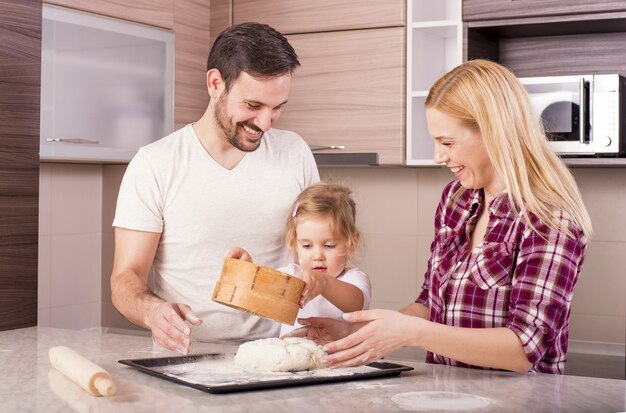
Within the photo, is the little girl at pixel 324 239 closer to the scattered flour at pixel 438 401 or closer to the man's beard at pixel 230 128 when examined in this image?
the man's beard at pixel 230 128

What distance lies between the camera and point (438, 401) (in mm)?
1344

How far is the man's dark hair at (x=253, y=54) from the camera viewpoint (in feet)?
6.36

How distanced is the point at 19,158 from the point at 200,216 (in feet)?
1.65

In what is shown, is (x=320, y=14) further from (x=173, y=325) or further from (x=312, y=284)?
(x=173, y=325)

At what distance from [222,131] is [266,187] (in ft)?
0.54

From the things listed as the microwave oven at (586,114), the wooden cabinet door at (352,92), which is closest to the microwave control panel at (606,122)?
the microwave oven at (586,114)

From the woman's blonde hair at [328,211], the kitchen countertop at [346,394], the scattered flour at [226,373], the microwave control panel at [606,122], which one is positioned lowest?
the kitchen countertop at [346,394]

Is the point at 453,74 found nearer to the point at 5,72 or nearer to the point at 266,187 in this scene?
the point at 266,187

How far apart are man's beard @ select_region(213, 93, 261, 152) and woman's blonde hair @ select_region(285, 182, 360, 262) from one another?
6.6 inches

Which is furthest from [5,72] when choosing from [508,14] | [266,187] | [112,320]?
[112,320]

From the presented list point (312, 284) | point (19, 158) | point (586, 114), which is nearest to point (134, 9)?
point (19, 158)

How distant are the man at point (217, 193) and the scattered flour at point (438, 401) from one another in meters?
0.67

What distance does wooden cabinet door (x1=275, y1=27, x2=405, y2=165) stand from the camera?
10.4 ft

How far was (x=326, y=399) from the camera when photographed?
1.34 m
